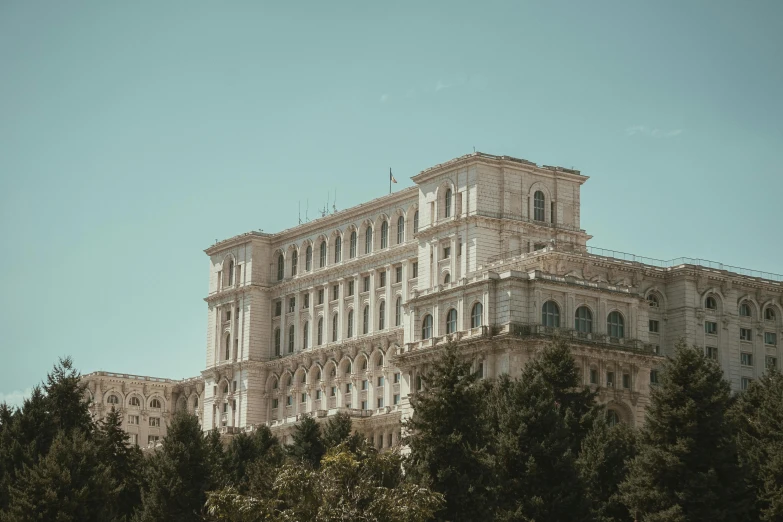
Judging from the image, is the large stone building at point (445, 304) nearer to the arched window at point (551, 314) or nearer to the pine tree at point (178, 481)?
the arched window at point (551, 314)

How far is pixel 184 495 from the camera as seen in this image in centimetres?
10644

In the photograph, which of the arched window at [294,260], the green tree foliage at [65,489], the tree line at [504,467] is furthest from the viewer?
the arched window at [294,260]

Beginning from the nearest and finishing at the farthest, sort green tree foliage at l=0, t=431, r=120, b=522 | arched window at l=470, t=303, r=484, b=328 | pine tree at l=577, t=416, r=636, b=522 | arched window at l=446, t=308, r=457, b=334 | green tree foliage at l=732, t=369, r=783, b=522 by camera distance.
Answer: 1. green tree foliage at l=732, t=369, r=783, b=522
2. pine tree at l=577, t=416, r=636, b=522
3. green tree foliage at l=0, t=431, r=120, b=522
4. arched window at l=470, t=303, r=484, b=328
5. arched window at l=446, t=308, r=457, b=334

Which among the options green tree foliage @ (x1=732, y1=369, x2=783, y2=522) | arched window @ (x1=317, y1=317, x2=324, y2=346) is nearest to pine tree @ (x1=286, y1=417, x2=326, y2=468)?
green tree foliage @ (x1=732, y1=369, x2=783, y2=522)

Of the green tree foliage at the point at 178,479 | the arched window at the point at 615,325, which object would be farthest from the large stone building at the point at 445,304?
the green tree foliage at the point at 178,479

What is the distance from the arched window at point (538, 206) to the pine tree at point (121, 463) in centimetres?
4930

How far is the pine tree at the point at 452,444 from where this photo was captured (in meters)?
90.5

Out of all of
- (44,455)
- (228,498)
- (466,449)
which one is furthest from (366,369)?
(228,498)

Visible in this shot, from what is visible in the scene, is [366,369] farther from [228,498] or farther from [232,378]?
[228,498]

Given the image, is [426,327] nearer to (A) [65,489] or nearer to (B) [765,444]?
(B) [765,444]

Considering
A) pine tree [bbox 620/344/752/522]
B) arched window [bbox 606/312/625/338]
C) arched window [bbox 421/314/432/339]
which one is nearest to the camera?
pine tree [bbox 620/344/752/522]

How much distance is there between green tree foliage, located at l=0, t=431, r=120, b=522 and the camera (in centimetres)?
9794

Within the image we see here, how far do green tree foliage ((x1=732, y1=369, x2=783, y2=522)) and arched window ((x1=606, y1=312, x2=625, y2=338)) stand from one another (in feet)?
71.1

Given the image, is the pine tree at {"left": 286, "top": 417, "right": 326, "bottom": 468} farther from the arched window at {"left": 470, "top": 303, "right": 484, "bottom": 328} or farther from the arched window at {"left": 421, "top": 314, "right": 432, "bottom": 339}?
the arched window at {"left": 470, "top": 303, "right": 484, "bottom": 328}
